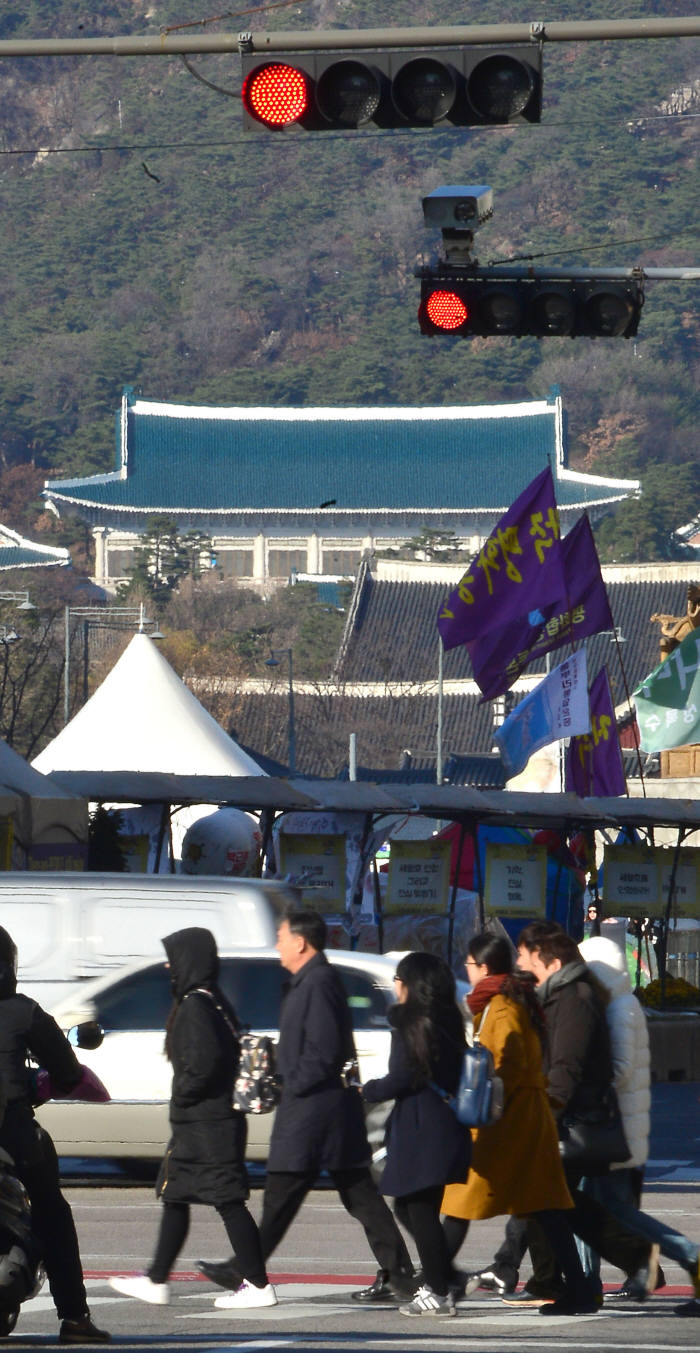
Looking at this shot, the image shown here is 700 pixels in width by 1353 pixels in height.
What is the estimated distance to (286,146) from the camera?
152m

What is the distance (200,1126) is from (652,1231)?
5.63 feet

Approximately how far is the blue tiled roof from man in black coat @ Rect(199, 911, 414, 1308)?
84440mm

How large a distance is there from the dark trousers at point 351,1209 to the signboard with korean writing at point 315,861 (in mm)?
10759

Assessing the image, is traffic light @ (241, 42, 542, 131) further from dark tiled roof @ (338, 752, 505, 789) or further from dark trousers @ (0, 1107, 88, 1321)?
dark tiled roof @ (338, 752, 505, 789)

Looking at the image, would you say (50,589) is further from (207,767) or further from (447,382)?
(207,767)

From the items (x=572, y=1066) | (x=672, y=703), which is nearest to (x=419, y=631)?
(x=672, y=703)

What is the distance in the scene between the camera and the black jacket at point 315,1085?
8328 millimetres

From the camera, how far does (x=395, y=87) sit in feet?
30.9

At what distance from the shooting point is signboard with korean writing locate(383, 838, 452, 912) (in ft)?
64.4

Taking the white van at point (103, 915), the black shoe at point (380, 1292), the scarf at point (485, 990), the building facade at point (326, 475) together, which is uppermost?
the building facade at point (326, 475)

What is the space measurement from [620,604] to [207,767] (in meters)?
42.7

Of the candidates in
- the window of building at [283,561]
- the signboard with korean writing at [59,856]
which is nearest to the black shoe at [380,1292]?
the signboard with korean writing at [59,856]

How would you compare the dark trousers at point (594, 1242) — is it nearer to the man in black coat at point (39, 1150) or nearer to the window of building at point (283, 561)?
the man in black coat at point (39, 1150)

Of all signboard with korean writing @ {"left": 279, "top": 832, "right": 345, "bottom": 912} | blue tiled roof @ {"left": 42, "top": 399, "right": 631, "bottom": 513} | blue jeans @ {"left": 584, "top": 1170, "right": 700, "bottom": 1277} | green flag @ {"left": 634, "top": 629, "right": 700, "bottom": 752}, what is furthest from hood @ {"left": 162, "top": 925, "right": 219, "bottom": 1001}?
blue tiled roof @ {"left": 42, "top": 399, "right": 631, "bottom": 513}
